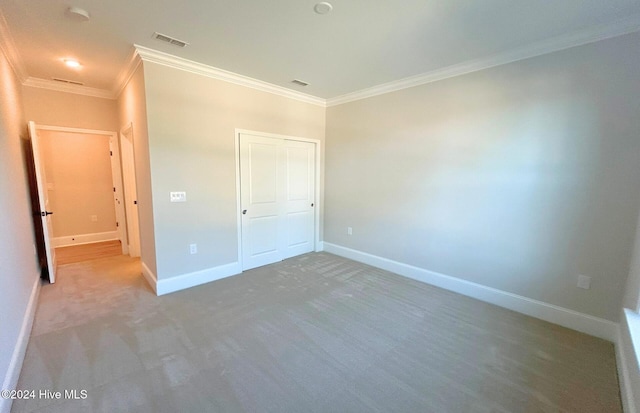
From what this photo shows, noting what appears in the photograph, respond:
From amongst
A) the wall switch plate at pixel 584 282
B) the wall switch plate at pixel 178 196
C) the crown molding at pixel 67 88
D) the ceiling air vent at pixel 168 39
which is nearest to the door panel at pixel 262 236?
the wall switch plate at pixel 178 196

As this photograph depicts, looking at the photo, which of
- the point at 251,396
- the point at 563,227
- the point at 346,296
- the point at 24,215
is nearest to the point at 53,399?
the point at 251,396

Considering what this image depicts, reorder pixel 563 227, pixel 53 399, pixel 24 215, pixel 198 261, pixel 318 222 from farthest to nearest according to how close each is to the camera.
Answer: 1. pixel 318 222
2. pixel 198 261
3. pixel 24 215
4. pixel 563 227
5. pixel 53 399

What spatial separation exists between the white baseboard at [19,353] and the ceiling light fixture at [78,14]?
8.66 feet

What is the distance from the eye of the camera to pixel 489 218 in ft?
10.1

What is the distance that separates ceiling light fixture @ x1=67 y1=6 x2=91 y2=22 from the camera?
2.11m

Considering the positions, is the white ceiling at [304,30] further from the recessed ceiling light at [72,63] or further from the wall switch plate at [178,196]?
the wall switch plate at [178,196]

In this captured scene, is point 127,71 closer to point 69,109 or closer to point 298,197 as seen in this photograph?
point 69,109

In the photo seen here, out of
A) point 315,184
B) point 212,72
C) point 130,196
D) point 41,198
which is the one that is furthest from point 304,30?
point 130,196

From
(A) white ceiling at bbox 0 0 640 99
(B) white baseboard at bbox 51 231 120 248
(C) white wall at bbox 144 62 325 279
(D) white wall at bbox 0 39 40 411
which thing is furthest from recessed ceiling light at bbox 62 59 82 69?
(B) white baseboard at bbox 51 231 120 248

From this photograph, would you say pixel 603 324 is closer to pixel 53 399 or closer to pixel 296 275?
pixel 296 275

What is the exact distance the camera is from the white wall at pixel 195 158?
3.06m

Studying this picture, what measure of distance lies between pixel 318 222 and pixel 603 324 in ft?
12.4

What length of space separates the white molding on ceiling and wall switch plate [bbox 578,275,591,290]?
2.17 meters

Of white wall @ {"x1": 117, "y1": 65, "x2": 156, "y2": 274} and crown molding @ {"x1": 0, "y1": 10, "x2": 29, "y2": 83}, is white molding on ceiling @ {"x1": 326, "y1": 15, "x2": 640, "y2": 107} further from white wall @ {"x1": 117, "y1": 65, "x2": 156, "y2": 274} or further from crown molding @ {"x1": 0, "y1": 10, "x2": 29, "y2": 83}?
crown molding @ {"x1": 0, "y1": 10, "x2": 29, "y2": 83}
